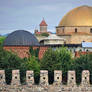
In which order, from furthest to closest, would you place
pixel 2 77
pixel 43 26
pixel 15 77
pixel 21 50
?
pixel 43 26 < pixel 21 50 < pixel 15 77 < pixel 2 77

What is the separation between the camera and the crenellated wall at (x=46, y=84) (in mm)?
40844

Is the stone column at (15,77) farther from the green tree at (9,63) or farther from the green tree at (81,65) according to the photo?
the green tree at (81,65)

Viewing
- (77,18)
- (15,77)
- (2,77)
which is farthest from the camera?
(77,18)

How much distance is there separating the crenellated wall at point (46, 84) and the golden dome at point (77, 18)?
5798 cm

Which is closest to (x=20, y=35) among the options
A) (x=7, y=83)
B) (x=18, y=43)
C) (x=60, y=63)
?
(x=18, y=43)

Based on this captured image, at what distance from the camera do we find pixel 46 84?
41.2 metres

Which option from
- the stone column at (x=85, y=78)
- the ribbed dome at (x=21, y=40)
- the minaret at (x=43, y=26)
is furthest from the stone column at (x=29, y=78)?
the minaret at (x=43, y=26)

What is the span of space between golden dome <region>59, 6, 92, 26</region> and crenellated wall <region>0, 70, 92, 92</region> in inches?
2283

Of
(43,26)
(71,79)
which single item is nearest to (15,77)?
(71,79)

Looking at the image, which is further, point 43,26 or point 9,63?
point 43,26

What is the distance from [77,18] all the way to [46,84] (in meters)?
58.9

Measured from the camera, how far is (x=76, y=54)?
69.8 meters

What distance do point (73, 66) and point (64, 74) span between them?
2151 millimetres

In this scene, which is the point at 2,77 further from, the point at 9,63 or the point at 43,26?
the point at 43,26
